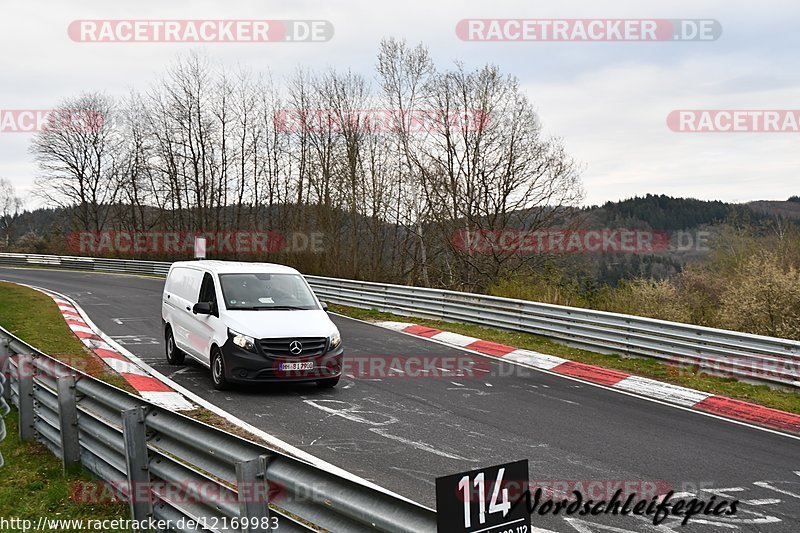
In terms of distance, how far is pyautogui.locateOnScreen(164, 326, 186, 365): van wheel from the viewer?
12.6 m

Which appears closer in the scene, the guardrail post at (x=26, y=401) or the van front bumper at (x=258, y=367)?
the guardrail post at (x=26, y=401)

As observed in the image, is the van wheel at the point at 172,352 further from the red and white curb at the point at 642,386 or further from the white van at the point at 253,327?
the red and white curb at the point at 642,386

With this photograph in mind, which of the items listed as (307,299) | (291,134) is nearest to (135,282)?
(291,134)

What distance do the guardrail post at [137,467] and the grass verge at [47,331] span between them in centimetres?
544

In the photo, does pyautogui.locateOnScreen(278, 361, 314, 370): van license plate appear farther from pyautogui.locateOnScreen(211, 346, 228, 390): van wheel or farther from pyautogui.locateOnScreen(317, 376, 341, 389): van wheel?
pyautogui.locateOnScreen(211, 346, 228, 390): van wheel

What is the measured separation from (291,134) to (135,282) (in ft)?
45.2

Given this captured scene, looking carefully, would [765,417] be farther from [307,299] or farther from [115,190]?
[115,190]

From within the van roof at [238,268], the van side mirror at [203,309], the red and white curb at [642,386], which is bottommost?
the red and white curb at [642,386]

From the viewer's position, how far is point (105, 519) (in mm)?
5379

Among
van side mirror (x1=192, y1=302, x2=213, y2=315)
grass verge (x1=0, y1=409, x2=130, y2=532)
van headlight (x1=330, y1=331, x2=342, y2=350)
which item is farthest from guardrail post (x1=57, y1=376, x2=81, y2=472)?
van headlight (x1=330, y1=331, x2=342, y2=350)

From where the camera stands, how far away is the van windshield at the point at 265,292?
11.0 meters

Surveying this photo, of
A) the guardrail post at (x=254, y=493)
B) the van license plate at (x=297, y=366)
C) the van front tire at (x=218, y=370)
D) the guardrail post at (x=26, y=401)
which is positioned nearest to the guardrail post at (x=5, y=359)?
the guardrail post at (x=26, y=401)

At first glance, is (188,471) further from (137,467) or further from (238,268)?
(238,268)

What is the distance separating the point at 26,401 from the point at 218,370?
3145 millimetres
